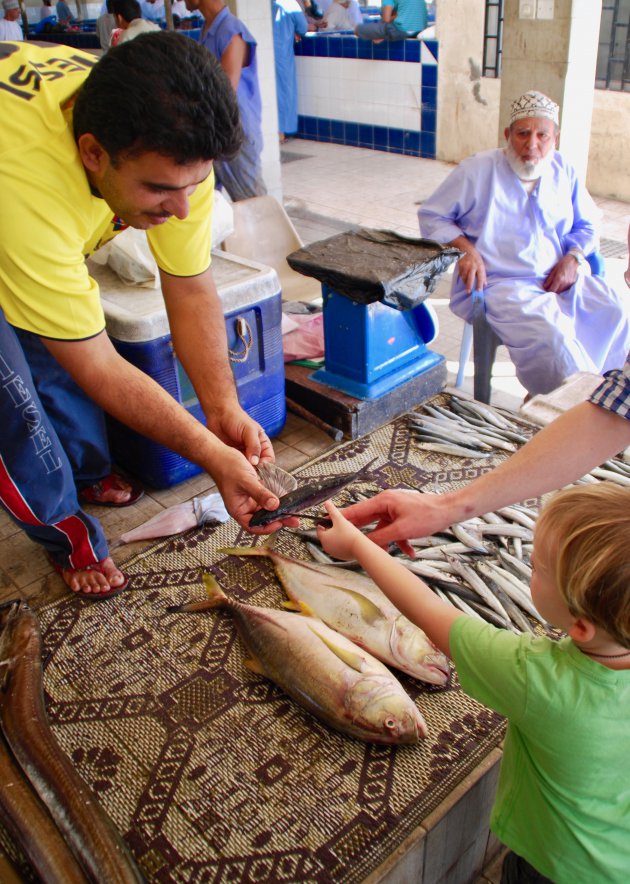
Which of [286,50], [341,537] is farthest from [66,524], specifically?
[286,50]

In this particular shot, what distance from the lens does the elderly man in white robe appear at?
4.14 metres

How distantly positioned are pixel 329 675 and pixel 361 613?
0.32 meters

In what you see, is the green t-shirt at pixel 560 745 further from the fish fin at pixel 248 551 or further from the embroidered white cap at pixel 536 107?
the embroidered white cap at pixel 536 107

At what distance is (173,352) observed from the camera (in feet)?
11.4

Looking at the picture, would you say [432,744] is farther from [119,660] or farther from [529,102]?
[529,102]

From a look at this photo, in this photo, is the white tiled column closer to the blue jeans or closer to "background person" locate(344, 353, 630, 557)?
the blue jeans

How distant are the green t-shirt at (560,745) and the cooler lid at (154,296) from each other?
2.15 metres

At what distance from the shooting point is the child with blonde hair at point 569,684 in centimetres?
145

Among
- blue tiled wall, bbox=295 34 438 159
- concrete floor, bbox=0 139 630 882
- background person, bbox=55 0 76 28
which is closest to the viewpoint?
concrete floor, bbox=0 139 630 882

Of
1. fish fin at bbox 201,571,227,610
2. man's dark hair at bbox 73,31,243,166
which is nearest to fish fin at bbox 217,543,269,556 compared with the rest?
fish fin at bbox 201,571,227,610

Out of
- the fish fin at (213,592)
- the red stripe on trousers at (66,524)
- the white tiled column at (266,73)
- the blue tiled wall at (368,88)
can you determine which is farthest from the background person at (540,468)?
the blue tiled wall at (368,88)

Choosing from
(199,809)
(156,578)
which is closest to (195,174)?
(156,578)

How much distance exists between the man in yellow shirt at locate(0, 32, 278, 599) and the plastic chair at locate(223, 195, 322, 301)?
247 cm

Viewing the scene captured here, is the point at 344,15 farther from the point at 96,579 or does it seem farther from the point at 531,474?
the point at 531,474
